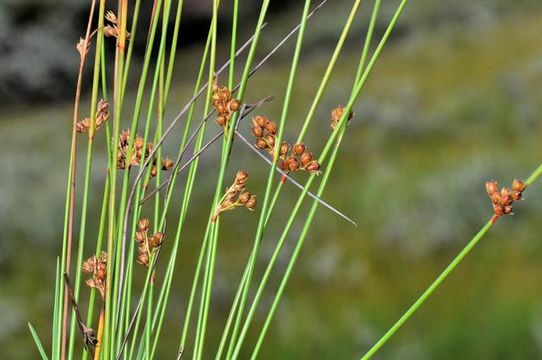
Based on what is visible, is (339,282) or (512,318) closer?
(512,318)

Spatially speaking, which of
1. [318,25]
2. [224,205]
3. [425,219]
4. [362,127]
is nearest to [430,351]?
[425,219]

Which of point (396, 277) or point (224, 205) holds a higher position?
point (224, 205)

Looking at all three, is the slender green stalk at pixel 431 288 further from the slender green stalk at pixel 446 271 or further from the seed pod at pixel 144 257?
the seed pod at pixel 144 257

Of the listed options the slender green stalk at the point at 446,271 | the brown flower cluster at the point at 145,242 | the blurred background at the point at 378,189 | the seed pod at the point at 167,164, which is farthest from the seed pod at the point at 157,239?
the blurred background at the point at 378,189

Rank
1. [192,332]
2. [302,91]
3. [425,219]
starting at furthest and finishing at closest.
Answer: [302,91], [425,219], [192,332]

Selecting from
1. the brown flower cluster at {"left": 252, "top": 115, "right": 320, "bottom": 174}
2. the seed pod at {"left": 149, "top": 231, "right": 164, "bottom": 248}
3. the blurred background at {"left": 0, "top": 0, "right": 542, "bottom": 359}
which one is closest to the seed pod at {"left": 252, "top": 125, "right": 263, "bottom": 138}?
the brown flower cluster at {"left": 252, "top": 115, "right": 320, "bottom": 174}

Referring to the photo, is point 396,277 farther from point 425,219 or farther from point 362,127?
point 362,127

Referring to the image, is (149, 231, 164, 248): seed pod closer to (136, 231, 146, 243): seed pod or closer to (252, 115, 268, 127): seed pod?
(136, 231, 146, 243): seed pod
